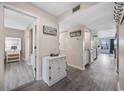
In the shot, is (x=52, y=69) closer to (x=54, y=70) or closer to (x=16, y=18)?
(x=54, y=70)

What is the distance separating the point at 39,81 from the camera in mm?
2607

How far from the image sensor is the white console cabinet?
7.71 ft

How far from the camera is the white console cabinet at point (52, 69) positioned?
92.5 inches

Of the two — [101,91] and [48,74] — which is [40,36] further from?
[101,91]

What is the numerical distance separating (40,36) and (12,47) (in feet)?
13.6

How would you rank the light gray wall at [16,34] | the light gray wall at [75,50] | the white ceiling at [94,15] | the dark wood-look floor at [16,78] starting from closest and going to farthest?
the white ceiling at [94,15], the dark wood-look floor at [16,78], the light gray wall at [75,50], the light gray wall at [16,34]

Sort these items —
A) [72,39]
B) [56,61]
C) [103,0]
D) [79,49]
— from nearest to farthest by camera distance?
[103,0] → [56,61] → [79,49] → [72,39]

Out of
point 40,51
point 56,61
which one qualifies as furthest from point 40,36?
point 56,61

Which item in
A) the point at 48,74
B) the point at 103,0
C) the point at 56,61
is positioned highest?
the point at 103,0

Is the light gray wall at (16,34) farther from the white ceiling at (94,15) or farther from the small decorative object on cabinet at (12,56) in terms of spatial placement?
the white ceiling at (94,15)

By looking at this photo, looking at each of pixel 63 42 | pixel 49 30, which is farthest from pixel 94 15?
pixel 63 42

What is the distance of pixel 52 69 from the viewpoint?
7.92 feet

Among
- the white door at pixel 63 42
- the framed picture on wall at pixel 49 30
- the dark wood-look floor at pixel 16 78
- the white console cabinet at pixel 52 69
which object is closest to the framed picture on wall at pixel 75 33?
the white door at pixel 63 42

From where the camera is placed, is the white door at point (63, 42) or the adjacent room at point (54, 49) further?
the white door at point (63, 42)
